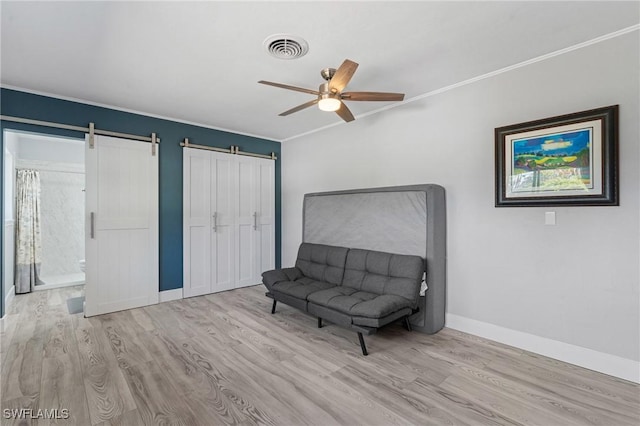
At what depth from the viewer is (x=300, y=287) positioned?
11.0 ft

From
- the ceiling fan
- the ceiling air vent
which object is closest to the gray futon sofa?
the ceiling fan

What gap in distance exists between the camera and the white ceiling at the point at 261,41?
1.95 metres

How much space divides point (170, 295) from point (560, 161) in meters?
4.65

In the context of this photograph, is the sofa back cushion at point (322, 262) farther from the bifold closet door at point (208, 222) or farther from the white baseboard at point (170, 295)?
the white baseboard at point (170, 295)

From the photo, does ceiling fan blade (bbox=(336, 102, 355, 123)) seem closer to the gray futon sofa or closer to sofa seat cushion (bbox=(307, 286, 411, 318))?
the gray futon sofa

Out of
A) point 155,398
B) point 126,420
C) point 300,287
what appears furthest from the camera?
point 300,287

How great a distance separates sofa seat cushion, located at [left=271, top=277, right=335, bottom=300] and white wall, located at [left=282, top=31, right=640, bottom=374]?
1381mm

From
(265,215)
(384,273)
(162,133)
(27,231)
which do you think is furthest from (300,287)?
(27,231)

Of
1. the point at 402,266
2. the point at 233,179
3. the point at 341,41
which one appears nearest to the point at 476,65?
the point at 341,41

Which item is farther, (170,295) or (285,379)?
(170,295)

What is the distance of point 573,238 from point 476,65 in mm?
1668

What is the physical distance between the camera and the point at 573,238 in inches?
95.3

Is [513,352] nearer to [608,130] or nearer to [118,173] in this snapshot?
[608,130]

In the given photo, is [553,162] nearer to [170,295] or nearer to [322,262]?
[322,262]
